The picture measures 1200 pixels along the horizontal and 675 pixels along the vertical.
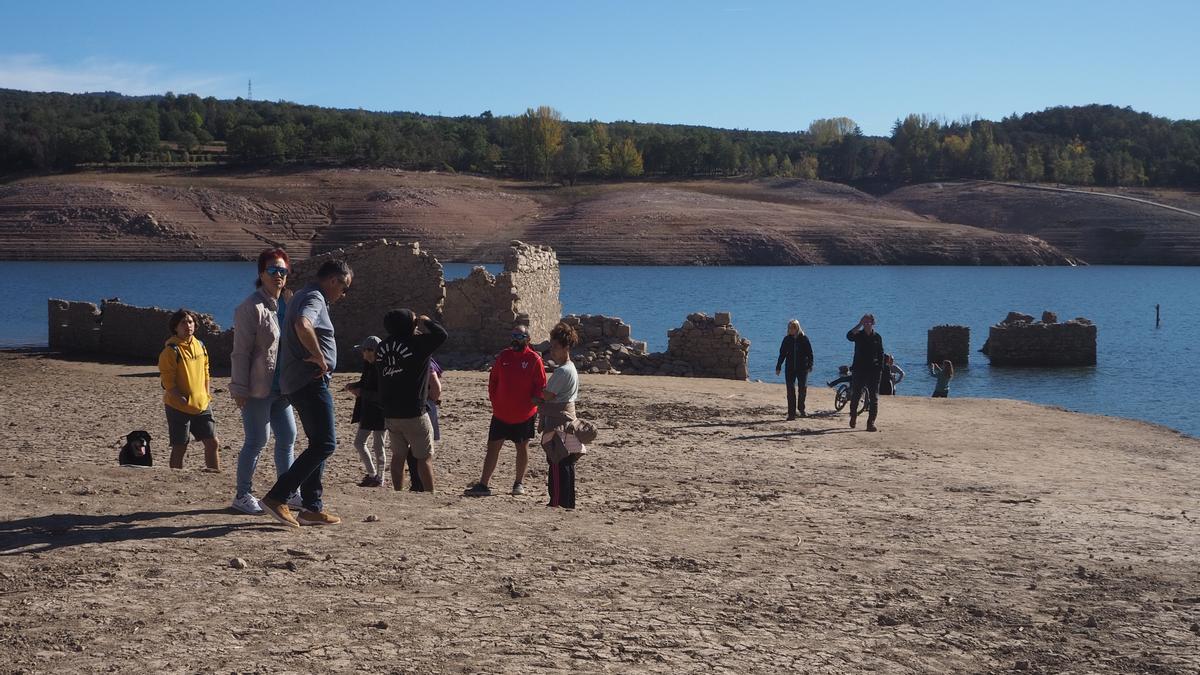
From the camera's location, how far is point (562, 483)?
984cm

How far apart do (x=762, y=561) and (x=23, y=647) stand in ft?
15.1

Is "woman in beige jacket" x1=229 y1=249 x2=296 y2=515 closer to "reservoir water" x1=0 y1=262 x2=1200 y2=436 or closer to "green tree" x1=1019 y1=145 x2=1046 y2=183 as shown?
"reservoir water" x1=0 y1=262 x2=1200 y2=436

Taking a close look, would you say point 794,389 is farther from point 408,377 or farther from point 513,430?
Answer: point 408,377

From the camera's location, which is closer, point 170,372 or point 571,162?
point 170,372

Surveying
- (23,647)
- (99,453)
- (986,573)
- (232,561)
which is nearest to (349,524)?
(232,561)

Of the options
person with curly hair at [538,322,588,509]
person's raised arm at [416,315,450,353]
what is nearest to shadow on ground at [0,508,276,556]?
person's raised arm at [416,315,450,353]

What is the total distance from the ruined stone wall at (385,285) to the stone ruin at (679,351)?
3.52m

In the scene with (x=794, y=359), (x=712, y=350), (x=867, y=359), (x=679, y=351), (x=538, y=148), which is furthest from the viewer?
(x=538, y=148)

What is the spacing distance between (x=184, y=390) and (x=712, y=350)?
56.6 feet

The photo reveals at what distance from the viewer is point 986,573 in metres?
8.12

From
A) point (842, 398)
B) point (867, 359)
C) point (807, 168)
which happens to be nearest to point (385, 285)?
point (842, 398)

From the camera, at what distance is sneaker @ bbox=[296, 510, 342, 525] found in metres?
7.96

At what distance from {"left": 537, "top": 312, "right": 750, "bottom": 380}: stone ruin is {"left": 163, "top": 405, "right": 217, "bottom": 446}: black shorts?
15.6 meters

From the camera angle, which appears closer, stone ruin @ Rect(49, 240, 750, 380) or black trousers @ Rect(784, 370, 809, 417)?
black trousers @ Rect(784, 370, 809, 417)
